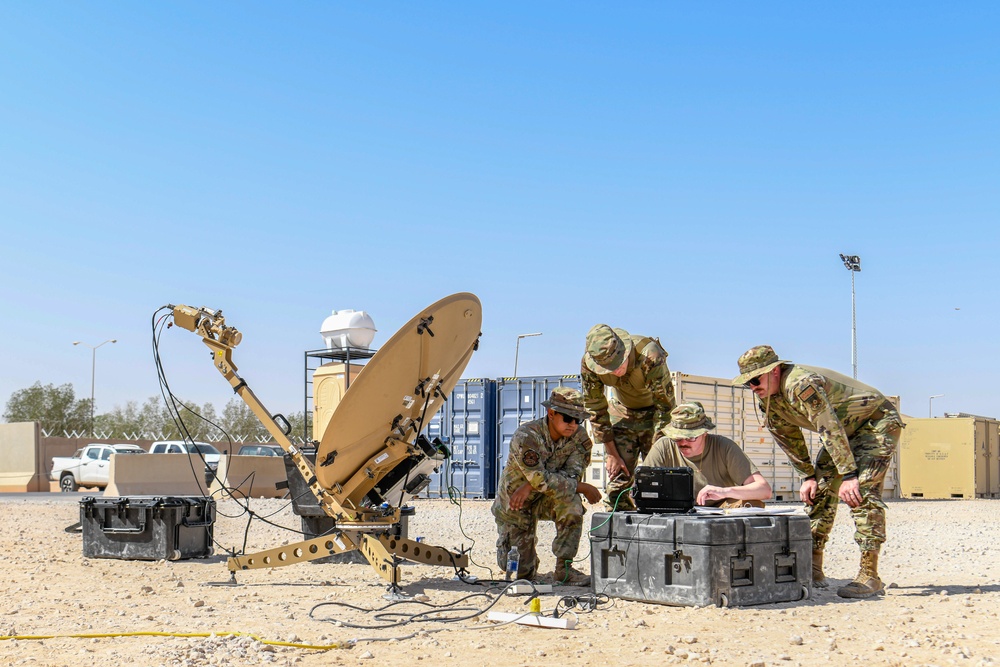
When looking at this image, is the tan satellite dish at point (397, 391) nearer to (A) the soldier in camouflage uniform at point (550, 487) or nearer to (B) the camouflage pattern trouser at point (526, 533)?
(A) the soldier in camouflage uniform at point (550, 487)

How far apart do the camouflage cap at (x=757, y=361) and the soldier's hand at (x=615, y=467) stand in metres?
1.37

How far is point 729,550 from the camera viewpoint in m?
6.22

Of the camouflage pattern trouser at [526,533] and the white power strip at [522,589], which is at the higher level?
the camouflage pattern trouser at [526,533]

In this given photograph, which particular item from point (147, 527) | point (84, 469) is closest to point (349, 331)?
point (147, 527)

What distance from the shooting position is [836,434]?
6980 mm

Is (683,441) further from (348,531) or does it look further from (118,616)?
(118,616)

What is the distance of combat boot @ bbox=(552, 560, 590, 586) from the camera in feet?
25.2

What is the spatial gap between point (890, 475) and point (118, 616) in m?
23.2

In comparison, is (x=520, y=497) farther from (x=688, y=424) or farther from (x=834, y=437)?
(x=834, y=437)

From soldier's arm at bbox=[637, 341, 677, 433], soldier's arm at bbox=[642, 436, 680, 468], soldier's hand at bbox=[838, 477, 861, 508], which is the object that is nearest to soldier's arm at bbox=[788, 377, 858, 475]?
soldier's hand at bbox=[838, 477, 861, 508]

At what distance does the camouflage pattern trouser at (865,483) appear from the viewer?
282 inches

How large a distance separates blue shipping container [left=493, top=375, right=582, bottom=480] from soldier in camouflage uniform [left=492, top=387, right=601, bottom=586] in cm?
1396

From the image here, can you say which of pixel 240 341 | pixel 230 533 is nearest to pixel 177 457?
pixel 230 533

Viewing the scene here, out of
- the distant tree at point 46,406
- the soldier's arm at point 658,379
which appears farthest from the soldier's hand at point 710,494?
Answer: the distant tree at point 46,406
